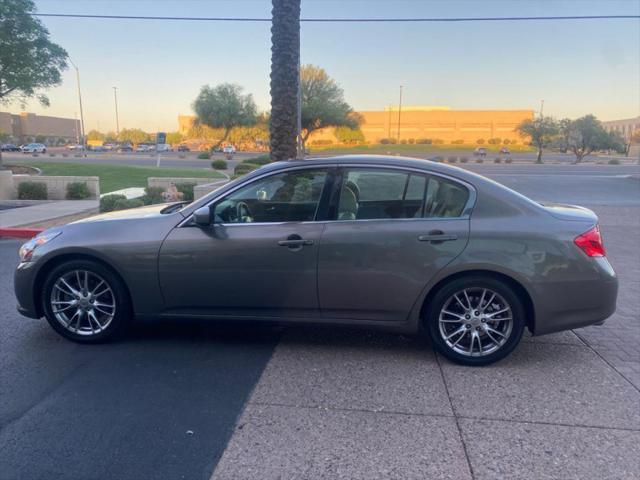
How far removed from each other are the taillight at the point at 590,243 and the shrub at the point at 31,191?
51.7 ft

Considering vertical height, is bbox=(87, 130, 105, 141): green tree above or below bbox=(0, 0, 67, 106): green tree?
below

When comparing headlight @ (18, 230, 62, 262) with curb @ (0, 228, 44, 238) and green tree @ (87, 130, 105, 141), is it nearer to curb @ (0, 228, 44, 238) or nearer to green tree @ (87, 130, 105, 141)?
curb @ (0, 228, 44, 238)

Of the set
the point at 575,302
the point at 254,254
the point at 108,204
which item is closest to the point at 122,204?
the point at 108,204

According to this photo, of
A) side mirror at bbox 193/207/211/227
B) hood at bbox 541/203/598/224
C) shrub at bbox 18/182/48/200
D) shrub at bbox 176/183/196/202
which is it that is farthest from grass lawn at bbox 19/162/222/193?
hood at bbox 541/203/598/224

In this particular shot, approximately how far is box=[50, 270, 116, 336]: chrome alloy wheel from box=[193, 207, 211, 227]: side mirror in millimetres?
1020

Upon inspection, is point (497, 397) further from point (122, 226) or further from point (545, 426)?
point (122, 226)

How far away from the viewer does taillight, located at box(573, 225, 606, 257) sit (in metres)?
4.34

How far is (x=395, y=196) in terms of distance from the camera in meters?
4.61

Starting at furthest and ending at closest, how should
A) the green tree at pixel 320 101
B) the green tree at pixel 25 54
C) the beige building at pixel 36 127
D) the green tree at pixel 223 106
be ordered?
the beige building at pixel 36 127 < the green tree at pixel 223 106 < the green tree at pixel 320 101 < the green tree at pixel 25 54

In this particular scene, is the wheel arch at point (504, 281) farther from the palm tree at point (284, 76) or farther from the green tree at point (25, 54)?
the green tree at point (25, 54)

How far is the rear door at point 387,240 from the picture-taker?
171 inches

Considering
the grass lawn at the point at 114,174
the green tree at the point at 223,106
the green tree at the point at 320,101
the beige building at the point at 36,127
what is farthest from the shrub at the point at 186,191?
the beige building at the point at 36,127

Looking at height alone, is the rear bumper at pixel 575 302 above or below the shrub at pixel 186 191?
above

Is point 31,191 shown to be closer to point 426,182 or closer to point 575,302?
point 426,182
